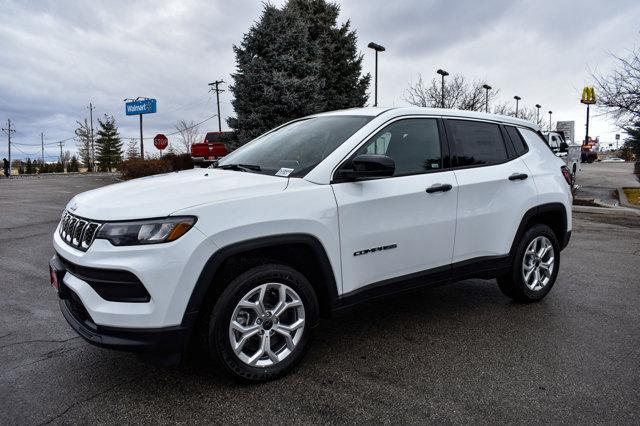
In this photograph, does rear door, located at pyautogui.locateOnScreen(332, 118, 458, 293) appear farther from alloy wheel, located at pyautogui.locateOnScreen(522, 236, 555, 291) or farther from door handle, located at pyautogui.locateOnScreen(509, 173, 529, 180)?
alloy wheel, located at pyautogui.locateOnScreen(522, 236, 555, 291)

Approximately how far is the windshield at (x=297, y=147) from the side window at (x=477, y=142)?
35.6 inches

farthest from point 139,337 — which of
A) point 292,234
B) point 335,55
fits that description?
point 335,55

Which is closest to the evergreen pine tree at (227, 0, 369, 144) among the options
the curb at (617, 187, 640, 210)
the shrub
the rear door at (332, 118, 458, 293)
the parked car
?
the shrub

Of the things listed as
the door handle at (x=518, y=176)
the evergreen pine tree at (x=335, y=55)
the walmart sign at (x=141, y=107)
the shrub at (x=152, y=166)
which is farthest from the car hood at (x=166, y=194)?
Answer: the walmart sign at (x=141, y=107)

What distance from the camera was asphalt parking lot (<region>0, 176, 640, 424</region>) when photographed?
2674mm

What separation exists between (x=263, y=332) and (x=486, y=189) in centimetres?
223

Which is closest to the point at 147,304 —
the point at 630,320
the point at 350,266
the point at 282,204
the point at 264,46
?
the point at 282,204

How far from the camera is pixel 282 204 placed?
2.91 meters

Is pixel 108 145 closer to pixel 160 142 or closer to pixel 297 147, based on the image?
pixel 160 142

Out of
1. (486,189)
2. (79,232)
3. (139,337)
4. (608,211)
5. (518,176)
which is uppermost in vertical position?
(518,176)

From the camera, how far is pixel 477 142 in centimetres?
415

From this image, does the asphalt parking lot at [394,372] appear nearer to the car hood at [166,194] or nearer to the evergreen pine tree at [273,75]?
Answer: the car hood at [166,194]

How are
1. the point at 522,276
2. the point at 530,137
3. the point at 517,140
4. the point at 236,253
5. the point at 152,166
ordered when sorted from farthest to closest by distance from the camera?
1. the point at 152,166
2. the point at 530,137
3. the point at 517,140
4. the point at 522,276
5. the point at 236,253

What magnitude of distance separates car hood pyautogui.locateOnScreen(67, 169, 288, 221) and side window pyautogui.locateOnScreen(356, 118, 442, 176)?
2.94ft
